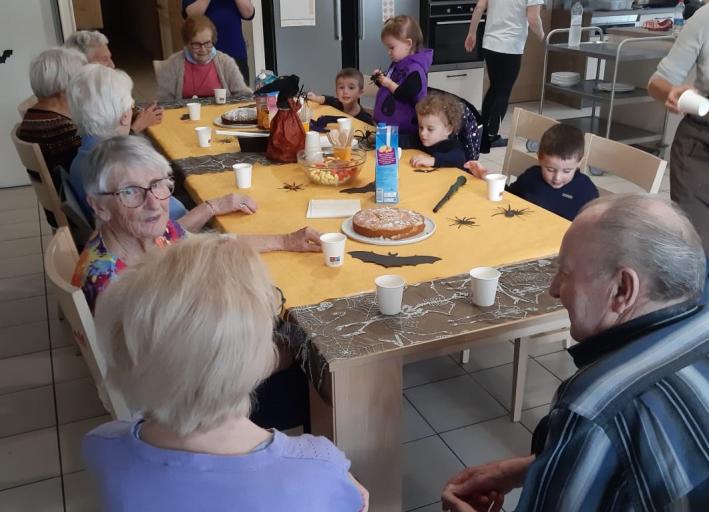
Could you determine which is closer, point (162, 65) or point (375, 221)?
point (375, 221)

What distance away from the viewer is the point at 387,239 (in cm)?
195

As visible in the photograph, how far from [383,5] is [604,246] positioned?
538 cm

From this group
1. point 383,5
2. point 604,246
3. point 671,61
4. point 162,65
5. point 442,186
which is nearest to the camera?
point 604,246

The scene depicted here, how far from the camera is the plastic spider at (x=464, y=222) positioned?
2059mm

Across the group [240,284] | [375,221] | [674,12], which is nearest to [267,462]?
[240,284]

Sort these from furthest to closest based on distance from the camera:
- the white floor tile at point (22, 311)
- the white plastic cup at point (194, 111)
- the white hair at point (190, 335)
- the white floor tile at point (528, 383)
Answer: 1. the white plastic cup at point (194, 111)
2. the white floor tile at point (22, 311)
3. the white floor tile at point (528, 383)
4. the white hair at point (190, 335)

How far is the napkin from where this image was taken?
218 cm

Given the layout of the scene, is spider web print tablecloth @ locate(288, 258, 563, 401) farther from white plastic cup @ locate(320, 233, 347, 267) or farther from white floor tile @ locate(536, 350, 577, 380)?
white floor tile @ locate(536, 350, 577, 380)

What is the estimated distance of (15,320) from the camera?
3.11 m

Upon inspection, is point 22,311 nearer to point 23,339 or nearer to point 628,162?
point 23,339

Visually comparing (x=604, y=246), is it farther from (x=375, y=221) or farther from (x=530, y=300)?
(x=375, y=221)

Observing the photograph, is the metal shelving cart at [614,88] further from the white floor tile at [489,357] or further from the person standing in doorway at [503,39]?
the white floor tile at [489,357]

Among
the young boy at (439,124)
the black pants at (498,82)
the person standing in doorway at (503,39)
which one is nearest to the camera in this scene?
the young boy at (439,124)

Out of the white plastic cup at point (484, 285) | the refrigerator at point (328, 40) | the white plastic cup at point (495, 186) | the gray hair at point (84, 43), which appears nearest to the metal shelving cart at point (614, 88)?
the refrigerator at point (328, 40)
